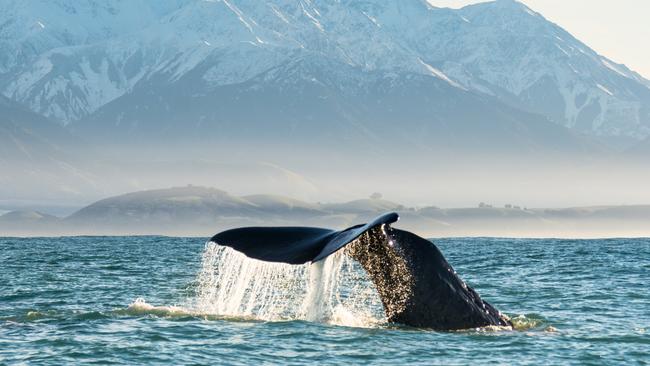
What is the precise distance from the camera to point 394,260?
536 inches

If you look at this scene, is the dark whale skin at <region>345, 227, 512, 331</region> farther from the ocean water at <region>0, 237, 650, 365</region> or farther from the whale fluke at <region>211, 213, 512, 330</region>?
the ocean water at <region>0, 237, 650, 365</region>

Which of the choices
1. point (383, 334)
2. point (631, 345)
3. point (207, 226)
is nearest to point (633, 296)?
point (631, 345)

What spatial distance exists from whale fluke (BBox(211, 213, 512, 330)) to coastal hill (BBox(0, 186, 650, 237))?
486ft

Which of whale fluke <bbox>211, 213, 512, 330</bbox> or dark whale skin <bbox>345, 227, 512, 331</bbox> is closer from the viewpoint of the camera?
whale fluke <bbox>211, 213, 512, 330</bbox>

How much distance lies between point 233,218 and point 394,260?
16694 centimetres

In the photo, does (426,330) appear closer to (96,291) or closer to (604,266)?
(96,291)

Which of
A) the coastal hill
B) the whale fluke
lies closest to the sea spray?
the whale fluke

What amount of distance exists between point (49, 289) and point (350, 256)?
14.3 metres

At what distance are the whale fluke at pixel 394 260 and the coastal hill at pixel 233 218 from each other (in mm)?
148279

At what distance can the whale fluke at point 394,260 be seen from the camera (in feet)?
40.4

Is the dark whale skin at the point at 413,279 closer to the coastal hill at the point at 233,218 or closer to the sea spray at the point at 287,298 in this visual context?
the sea spray at the point at 287,298

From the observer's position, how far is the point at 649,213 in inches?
7141

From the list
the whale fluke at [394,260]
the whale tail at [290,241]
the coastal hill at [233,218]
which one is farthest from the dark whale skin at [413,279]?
the coastal hill at [233,218]

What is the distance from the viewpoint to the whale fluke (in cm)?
1231
